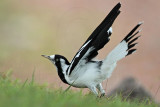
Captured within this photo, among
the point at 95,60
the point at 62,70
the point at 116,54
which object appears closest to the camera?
the point at 116,54

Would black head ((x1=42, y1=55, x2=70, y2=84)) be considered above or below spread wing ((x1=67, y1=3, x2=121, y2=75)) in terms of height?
below

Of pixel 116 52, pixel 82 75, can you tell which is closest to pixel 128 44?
pixel 116 52

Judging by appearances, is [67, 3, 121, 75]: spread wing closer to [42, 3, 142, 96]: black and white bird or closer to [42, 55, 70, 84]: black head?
[42, 3, 142, 96]: black and white bird

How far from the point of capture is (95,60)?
4.76 meters

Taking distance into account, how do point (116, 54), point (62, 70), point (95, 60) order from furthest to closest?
point (62, 70) < point (95, 60) < point (116, 54)

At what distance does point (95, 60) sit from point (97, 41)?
26 centimetres

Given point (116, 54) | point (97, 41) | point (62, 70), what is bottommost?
point (62, 70)

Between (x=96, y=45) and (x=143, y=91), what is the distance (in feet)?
10.6

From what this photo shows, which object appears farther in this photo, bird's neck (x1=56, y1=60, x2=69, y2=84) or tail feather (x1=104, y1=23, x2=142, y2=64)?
bird's neck (x1=56, y1=60, x2=69, y2=84)

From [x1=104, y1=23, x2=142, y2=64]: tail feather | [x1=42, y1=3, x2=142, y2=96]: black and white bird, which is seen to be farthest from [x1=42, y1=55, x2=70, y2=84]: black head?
[x1=104, y1=23, x2=142, y2=64]: tail feather

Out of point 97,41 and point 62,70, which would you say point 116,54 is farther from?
point 62,70

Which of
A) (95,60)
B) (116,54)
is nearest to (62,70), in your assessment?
(95,60)

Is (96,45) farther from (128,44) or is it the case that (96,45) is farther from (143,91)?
(143,91)

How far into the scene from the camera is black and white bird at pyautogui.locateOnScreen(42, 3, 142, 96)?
15.1 feet
